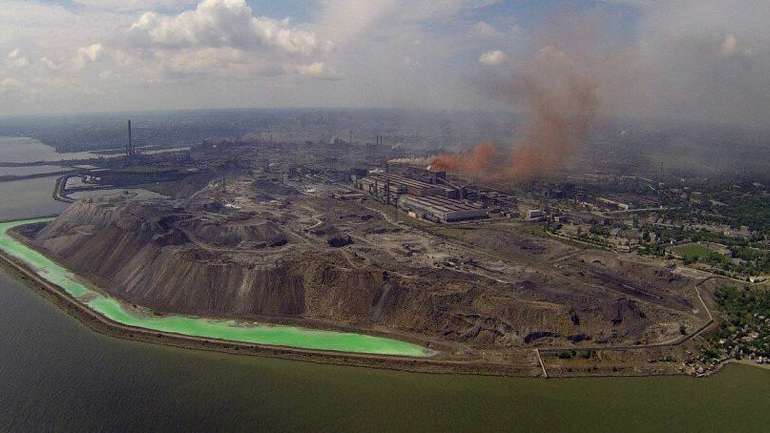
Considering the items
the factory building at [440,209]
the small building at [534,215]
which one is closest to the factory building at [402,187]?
the factory building at [440,209]

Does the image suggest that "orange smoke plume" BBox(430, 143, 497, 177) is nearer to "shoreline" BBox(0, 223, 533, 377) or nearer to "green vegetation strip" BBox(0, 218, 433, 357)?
"green vegetation strip" BBox(0, 218, 433, 357)

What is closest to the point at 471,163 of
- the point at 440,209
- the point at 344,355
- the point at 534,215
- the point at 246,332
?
the point at 534,215

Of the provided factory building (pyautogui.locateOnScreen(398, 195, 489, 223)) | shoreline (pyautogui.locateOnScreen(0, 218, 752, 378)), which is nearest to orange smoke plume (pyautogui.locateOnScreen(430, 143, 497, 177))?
factory building (pyautogui.locateOnScreen(398, 195, 489, 223))

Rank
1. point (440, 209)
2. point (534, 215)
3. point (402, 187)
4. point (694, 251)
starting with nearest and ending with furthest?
point (694, 251) → point (534, 215) → point (440, 209) → point (402, 187)

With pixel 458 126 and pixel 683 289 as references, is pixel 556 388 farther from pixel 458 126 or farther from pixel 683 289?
pixel 458 126

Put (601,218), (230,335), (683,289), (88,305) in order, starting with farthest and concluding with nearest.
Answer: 1. (601,218)
2. (683,289)
3. (88,305)
4. (230,335)

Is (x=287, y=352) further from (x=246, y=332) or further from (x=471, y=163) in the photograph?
(x=471, y=163)


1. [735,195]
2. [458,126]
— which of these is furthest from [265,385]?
[458,126]

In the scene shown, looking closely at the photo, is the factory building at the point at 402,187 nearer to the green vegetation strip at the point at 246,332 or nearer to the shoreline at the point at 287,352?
the green vegetation strip at the point at 246,332

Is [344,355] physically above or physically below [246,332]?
above
